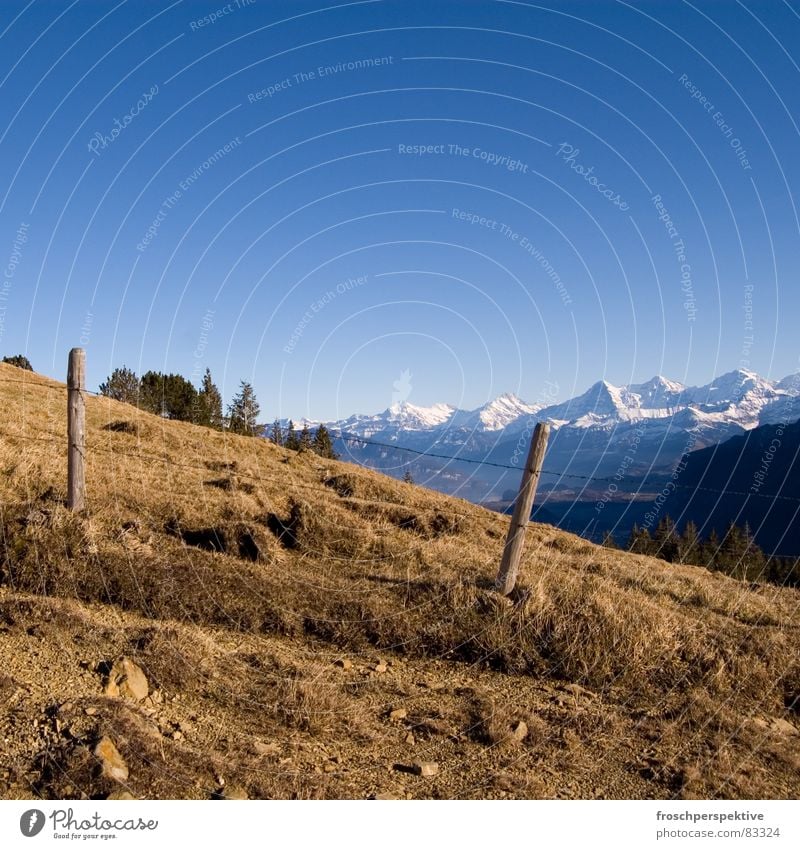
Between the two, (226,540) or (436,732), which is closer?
(436,732)

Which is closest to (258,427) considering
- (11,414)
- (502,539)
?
(11,414)

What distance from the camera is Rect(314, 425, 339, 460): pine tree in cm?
5556

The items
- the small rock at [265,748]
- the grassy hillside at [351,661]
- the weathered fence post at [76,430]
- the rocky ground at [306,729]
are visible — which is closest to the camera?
the rocky ground at [306,729]

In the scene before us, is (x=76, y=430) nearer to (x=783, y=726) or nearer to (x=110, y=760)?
(x=110, y=760)

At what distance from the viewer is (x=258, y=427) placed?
6700 centimetres

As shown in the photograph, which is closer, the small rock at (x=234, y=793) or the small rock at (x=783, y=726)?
the small rock at (x=234, y=793)

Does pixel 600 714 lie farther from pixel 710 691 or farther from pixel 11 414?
pixel 11 414

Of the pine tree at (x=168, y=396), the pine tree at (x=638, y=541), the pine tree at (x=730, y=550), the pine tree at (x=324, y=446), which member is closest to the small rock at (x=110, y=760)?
the pine tree at (x=638, y=541)

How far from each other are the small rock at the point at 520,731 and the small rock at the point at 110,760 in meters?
4.27

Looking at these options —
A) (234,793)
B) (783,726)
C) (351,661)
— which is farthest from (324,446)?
(234,793)

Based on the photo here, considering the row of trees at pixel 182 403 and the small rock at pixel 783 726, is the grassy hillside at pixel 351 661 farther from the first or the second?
the row of trees at pixel 182 403

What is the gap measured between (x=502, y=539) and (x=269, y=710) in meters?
10.1

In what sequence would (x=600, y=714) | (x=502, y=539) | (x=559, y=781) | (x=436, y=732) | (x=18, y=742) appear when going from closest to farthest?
(x=18, y=742)
(x=559, y=781)
(x=436, y=732)
(x=600, y=714)
(x=502, y=539)
